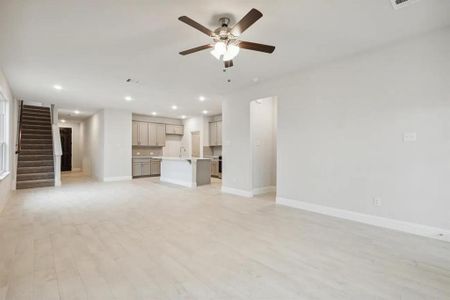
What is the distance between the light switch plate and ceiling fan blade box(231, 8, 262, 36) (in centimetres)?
263

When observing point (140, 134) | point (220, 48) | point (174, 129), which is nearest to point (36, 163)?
point (140, 134)

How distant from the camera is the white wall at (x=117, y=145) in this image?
8.16 meters

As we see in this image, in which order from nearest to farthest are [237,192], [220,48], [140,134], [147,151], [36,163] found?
[220,48] < [237,192] < [36,163] < [140,134] < [147,151]

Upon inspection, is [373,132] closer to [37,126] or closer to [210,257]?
[210,257]

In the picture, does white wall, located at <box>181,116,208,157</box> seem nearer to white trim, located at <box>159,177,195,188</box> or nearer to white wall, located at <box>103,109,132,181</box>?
white trim, located at <box>159,177,195,188</box>

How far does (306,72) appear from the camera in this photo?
4340 millimetres

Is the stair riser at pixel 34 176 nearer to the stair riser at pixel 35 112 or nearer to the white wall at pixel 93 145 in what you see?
the white wall at pixel 93 145

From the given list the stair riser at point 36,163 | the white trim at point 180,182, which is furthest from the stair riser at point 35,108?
the white trim at point 180,182

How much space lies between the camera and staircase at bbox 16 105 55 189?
7.09 meters

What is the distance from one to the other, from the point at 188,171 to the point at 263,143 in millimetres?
2538

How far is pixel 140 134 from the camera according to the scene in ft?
31.3

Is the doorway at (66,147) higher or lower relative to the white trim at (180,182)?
higher

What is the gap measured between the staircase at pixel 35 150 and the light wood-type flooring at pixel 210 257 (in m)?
3.29

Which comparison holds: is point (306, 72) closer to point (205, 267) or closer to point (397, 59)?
point (397, 59)
